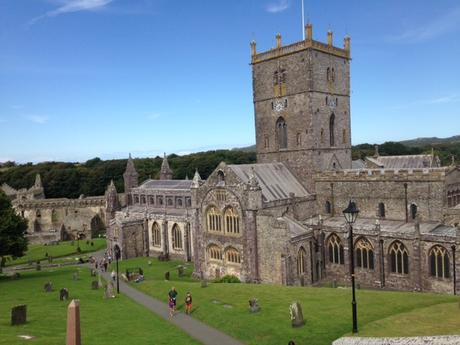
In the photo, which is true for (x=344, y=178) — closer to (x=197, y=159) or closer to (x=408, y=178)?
(x=408, y=178)

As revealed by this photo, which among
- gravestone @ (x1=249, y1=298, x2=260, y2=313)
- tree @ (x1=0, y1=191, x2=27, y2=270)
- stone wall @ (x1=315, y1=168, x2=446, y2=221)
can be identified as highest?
stone wall @ (x1=315, y1=168, x2=446, y2=221)

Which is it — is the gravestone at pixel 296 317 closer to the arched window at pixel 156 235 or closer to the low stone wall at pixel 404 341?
the low stone wall at pixel 404 341

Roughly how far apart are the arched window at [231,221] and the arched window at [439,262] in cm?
1553

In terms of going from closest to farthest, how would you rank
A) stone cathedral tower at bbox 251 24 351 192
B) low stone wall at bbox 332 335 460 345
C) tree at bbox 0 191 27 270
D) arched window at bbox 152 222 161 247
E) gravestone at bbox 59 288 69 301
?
low stone wall at bbox 332 335 460 345 < gravestone at bbox 59 288 69 301 < tree at bbox 0 191 27 270 < stone cathedral tower at bbox 251 24 351 192 < arched window at bbox 152 222 161 247

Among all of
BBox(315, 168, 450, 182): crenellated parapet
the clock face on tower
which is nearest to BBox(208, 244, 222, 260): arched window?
BBox(315, 168, 450, 182): crenellated parapet

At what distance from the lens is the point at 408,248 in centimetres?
3164

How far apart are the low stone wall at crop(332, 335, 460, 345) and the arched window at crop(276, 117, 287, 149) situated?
90.4 ft

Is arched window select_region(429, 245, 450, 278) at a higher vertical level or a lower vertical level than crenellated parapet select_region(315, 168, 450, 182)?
lower

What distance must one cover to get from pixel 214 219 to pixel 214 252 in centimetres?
322

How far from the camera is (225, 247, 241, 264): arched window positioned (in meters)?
37.3

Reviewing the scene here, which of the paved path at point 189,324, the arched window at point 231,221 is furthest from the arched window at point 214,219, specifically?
the paved path at point 189,324

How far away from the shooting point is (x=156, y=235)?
184 feet

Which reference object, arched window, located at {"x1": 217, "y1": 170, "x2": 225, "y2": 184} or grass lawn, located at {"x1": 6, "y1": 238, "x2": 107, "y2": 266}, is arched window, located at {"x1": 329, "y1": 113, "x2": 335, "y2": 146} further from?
grass lawn, located at {"x1": 6, "y1": 238, "x2": 107, "y2": 266}

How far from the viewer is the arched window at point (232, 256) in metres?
37.3
